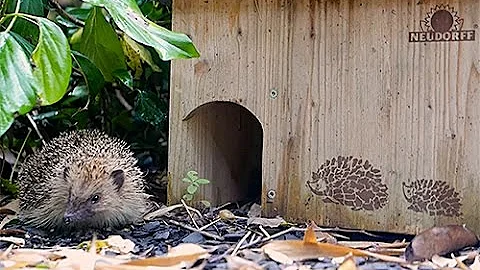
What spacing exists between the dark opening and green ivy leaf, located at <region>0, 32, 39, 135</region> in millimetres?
748

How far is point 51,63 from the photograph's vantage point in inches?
74.7

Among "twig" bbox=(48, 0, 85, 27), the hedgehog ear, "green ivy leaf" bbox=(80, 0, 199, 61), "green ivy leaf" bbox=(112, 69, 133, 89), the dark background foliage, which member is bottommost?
the hedgehog ear

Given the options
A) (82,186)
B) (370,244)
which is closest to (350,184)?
(370,244)

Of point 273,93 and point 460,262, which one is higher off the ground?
point 273,93

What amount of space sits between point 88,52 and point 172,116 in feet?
1.47

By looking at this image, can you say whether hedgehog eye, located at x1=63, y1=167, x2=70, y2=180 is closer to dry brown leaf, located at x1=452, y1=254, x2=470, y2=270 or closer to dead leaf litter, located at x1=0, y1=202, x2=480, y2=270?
dead leaf litter, located at x1=0, y1=202, x2=480, y2=270

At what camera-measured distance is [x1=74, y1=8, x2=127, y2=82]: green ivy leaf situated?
265 cm

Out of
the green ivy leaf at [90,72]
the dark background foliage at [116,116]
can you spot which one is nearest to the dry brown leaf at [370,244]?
the dark background foliage at [116,116]

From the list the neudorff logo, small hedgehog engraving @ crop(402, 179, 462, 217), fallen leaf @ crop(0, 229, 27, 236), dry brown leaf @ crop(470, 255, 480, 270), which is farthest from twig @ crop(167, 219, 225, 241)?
the neudorff logo

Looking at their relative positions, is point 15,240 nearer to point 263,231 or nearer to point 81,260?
point 81,260

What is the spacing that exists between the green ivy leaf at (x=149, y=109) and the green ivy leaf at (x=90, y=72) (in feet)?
0.65

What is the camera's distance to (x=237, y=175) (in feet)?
9.41

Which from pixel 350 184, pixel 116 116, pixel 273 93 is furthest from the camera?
pixel 116 116

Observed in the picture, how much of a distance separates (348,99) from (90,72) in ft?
3.20
